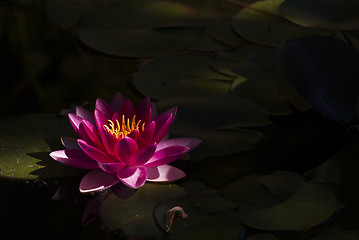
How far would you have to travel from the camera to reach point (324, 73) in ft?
5.24

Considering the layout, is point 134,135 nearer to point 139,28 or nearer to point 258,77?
point 258,77

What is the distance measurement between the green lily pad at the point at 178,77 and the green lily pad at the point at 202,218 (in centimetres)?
52

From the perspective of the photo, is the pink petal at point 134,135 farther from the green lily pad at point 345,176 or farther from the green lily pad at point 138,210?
the green lily pad at point 345,176

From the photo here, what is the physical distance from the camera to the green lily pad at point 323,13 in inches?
67.0

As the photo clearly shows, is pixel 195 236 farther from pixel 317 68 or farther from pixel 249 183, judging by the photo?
pixel 317 68

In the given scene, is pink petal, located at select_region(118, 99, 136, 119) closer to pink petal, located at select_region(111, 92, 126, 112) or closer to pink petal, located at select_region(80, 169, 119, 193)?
pink petal, located at select_region(111, 92, 126, 112)

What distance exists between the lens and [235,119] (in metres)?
1.54

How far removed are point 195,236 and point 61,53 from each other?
3.88 ft

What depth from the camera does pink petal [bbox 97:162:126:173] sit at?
127 cm

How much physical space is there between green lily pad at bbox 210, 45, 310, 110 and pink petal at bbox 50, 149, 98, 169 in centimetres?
61

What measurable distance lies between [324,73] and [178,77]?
52 cm

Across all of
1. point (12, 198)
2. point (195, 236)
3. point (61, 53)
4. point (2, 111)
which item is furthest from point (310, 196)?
point (61, 53)

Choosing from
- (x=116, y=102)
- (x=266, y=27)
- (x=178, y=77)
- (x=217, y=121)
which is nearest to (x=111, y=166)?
(x=116, y=102)

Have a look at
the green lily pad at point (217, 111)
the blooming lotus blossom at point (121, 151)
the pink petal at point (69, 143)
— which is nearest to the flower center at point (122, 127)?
the blooming lotus blossom at point (121, 151)
